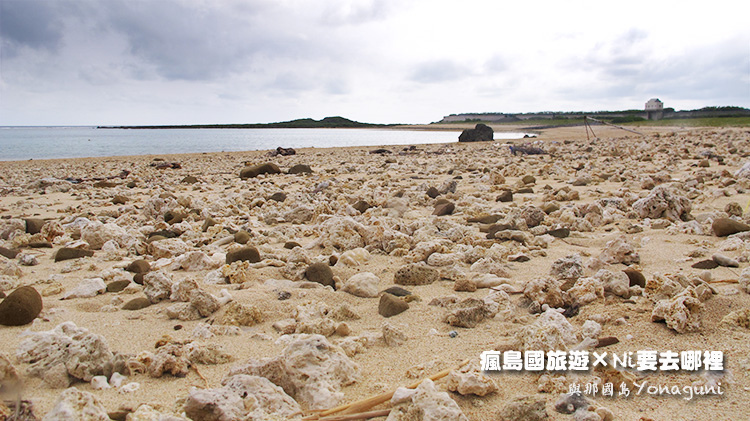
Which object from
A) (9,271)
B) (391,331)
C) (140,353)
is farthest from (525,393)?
(9,271)

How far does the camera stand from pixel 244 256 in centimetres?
391

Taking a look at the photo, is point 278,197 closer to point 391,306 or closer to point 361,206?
point 361,206

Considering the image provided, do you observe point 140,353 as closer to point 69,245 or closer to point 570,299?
point 570,299

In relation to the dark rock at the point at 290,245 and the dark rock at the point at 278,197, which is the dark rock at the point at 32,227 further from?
the dark rock at the point at 278,197

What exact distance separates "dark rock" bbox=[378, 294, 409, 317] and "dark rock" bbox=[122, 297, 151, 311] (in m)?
1.50

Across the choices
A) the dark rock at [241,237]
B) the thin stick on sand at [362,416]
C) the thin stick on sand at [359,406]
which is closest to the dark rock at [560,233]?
the dark rock at [241,237]

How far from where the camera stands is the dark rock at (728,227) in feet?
13.3

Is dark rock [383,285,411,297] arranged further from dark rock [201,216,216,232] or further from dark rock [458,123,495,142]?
dark rock [458,123,495,142]

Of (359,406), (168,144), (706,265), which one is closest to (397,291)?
(359,406)

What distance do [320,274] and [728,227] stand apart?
347cm

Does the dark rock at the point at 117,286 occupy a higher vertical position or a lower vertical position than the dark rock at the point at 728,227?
lower

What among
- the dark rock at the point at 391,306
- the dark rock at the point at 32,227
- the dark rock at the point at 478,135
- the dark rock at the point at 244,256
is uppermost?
the dark rock at the point at 478,135

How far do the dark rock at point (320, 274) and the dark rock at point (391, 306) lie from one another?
545 millimetres

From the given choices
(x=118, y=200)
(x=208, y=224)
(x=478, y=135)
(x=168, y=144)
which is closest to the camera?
(x=208, y=224)
